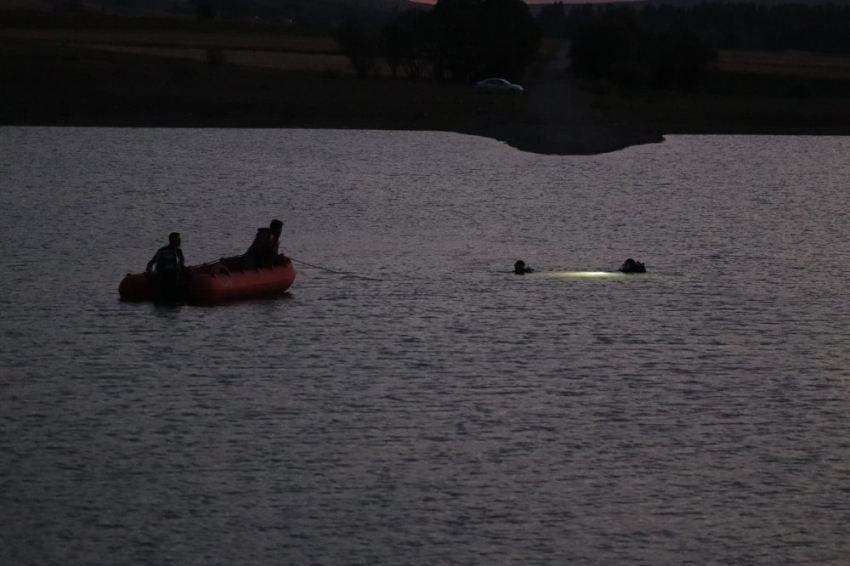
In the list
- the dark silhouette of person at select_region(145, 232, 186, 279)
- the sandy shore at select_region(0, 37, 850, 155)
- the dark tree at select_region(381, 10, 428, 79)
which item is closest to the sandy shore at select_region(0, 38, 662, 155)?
the sandy shore at select_region(0, 37, 850, 155)

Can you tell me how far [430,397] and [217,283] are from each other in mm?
7060

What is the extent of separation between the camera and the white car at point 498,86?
8856cm

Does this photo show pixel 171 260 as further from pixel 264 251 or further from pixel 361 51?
pixel 361 51

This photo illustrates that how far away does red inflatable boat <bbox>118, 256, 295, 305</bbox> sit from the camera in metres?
26.7

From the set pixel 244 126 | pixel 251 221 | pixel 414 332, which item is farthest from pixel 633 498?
pixel 244 126

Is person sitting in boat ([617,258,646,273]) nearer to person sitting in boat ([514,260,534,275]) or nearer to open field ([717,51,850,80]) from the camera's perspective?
person sitting in boat ([514,260,534,275])

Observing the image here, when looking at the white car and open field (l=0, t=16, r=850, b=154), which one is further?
the white car

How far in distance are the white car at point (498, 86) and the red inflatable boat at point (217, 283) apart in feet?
201

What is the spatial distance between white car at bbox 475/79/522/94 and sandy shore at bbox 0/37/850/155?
1.92 metres

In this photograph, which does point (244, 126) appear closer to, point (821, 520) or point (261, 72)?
point (261, 72)

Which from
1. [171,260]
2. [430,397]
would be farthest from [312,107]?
[430,397]

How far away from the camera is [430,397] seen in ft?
68.8

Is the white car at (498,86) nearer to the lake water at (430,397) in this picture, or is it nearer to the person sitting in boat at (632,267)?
the lake water at (430,397)

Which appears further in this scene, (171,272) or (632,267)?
(632,267)
